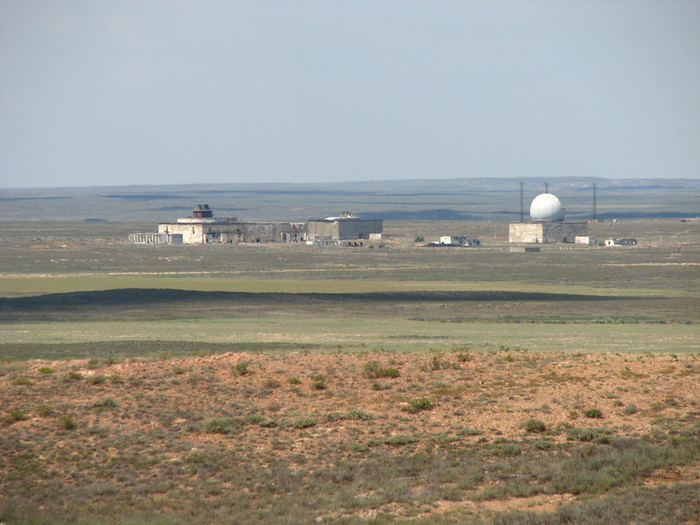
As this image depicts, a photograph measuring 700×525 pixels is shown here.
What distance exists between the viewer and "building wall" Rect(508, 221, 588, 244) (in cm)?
11994

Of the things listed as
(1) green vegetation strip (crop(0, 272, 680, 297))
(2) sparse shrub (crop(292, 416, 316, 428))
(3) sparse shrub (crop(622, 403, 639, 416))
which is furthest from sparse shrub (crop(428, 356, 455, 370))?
(1) green vegetation strip (crop(0, 272, 680, 297))

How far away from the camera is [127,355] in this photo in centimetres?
3078

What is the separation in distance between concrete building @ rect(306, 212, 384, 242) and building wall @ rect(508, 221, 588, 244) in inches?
751

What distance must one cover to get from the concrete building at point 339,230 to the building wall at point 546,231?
1908 centimetres

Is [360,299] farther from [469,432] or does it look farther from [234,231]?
[234,231]

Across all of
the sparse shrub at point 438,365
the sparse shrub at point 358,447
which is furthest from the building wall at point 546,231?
the sparse shrub at point 358,447

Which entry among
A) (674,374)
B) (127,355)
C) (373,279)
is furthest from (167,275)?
(674,374)

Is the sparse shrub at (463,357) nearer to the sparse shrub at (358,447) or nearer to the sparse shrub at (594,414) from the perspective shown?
the sparse shrub at (594,414)

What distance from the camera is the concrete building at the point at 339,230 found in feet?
404

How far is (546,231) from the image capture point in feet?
393

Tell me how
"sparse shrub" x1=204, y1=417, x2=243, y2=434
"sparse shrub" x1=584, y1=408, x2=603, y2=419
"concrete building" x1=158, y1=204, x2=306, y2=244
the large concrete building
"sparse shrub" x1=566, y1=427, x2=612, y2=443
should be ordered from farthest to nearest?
the large concrete building, "concrete building" x1=158, y1=204, x2=306, y2=244, "sparse shrub" x1=584, y1=408, x2=603, y2=419, "sparse shrub" x1=204, y1=417, x2=243, y2=434, "sparse shrub" x1=566, y1=427, x2=612, y2=443

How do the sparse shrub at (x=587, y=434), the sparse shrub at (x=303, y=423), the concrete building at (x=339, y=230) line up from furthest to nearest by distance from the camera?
the concrete building at (x=339, y=230)
the sparse shrub at (x=303, y=423)
the sparse shrub at (x=587, y=434)

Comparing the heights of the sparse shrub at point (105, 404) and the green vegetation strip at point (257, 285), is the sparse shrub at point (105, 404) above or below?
above

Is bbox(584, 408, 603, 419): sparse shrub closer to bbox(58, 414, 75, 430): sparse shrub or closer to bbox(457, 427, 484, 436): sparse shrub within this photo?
bbox(457, 427, 484, 436): sparse shrub
